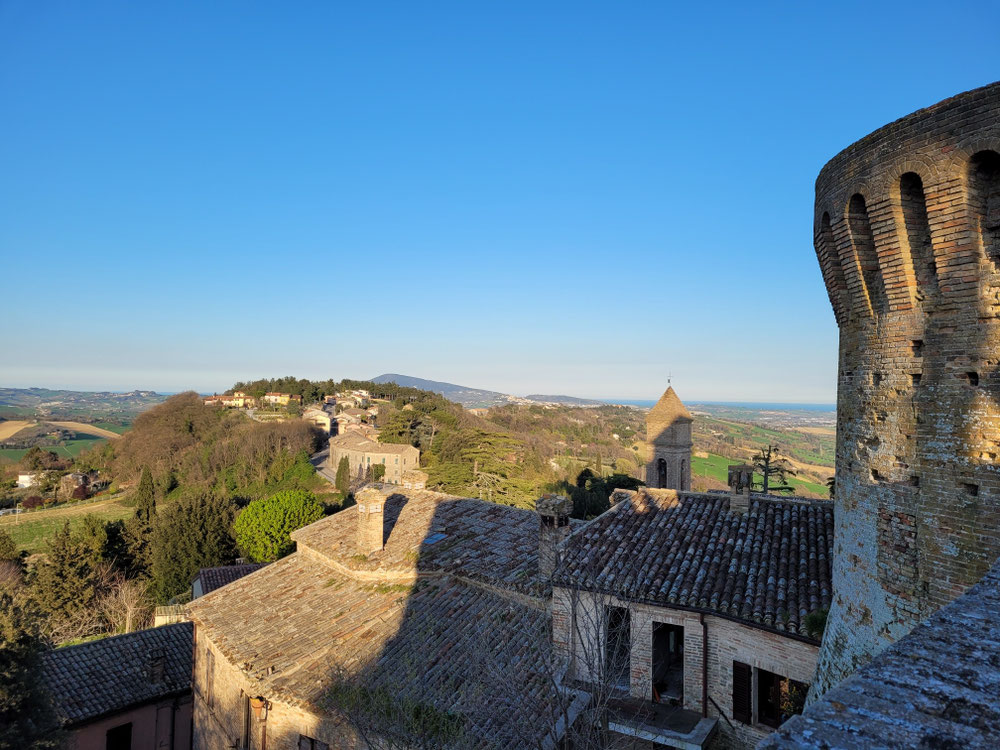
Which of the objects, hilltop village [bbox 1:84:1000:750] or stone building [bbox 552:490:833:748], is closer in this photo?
hilltop village [bbox 1:84:1000:750]

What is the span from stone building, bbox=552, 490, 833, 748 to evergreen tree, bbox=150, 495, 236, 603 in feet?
101

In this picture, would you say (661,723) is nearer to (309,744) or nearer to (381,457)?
(309,744)

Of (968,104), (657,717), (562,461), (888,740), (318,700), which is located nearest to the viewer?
(888,740)

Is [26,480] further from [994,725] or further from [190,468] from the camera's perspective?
[994,725]

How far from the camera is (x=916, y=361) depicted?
612cm

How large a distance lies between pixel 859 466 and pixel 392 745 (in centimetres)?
831

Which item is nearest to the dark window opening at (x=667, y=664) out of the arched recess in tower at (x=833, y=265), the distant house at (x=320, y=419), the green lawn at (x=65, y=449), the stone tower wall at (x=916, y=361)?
the stone tower wall at (x=916, y=361)

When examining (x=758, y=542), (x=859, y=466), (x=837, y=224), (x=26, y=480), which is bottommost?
(x=26, y=480)

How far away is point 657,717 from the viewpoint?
35.0 feet

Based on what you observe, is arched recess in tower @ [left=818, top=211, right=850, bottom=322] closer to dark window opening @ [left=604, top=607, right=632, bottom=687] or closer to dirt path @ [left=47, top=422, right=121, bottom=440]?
dark window opening @ [left=604, top=607, right=632, bottom=687]

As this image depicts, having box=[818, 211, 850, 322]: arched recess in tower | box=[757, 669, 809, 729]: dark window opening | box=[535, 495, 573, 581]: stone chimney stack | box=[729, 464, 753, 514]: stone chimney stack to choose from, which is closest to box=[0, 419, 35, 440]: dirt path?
box=[535, 495, 573, 581]: stone chimney stack

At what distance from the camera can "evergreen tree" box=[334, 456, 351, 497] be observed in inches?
2100

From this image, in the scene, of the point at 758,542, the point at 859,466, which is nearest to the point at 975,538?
the point at 859,466

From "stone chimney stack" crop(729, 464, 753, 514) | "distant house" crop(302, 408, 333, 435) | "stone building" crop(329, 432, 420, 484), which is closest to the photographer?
"stone chimney stack" crop(729, 464, 753, 514)
